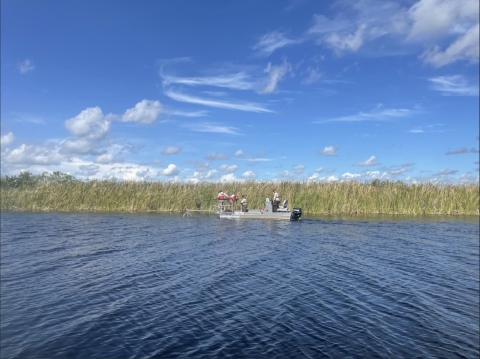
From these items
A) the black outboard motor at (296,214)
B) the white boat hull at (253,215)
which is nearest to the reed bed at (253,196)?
the white boat hull at (253,215)

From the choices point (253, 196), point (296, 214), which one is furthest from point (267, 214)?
point (253, 196)

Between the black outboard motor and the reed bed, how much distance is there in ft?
23.9

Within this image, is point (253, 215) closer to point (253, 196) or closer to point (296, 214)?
point (296, 214)

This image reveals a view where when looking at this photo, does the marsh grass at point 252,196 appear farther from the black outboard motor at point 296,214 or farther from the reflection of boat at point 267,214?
the black outboard motor at point 296,214

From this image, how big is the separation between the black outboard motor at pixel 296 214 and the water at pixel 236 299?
1207cm

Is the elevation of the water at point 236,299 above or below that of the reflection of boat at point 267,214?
below

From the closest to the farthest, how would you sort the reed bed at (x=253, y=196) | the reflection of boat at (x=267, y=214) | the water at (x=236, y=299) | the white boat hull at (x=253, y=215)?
the water at (x=236, y=299) → the reflection of boat at (x=267, y=214) → the white boat hull at (x=253, y=215) → the reed bed at (x=253, y=196)

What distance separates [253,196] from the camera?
4247cm

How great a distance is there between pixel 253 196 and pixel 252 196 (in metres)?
0.11

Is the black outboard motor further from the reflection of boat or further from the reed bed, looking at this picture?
the reed bed

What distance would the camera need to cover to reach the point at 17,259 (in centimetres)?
1509

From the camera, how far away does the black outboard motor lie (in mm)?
32594

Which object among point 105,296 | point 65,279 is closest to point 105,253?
point 65,279

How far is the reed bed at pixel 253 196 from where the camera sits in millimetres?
38438
